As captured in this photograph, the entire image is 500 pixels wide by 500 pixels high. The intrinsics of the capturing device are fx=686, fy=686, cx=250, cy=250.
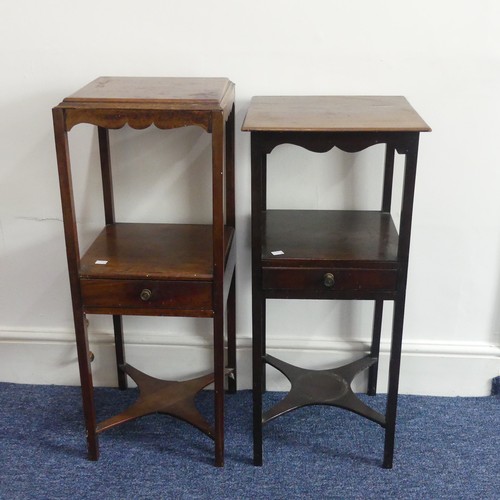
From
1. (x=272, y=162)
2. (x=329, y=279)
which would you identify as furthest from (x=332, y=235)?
(x=272, y=162)

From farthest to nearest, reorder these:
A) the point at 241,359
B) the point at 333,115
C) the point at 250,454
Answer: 1. the point at 241,359
2. the point at 250,454
3. the point at 333,115

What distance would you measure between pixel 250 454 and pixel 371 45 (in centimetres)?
123

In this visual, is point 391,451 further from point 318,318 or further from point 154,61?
point 154,61

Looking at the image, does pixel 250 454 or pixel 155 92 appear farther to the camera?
pixel 250 454

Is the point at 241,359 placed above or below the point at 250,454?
above

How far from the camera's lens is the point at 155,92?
172 centimetres

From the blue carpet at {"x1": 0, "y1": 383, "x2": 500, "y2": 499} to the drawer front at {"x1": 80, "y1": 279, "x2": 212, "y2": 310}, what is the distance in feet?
1.65

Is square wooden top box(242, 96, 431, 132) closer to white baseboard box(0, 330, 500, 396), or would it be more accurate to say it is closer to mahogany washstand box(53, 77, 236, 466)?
mahogany washstand box(53, 77, 236, 466)

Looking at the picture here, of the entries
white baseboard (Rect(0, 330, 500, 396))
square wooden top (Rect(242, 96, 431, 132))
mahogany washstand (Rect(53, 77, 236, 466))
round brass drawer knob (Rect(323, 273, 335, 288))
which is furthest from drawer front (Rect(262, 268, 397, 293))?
white baseboard (Rect(0, 330, 500, 396))

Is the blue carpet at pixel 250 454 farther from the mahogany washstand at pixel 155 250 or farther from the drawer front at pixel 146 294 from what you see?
the drawer front at pixel 146 294

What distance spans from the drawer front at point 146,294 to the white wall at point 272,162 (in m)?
0.41

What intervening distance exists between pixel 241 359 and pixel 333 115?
0.94 metres

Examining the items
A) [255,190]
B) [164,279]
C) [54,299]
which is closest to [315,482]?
[164,279]

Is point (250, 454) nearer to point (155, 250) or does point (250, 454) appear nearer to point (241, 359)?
point (241, 359)
